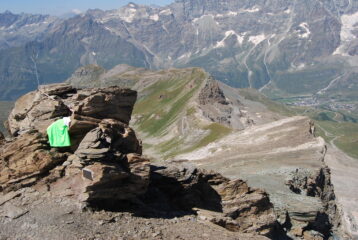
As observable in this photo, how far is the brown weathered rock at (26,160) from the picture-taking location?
113 ft

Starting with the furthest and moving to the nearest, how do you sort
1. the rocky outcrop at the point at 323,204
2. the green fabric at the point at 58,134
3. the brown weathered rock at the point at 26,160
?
1. the rocky outcrop at the point at 323,204
2. the green fabric at the point at 58,134
3. the brown weathered rock at the point at 26,160

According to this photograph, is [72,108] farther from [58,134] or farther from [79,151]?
[79,151]

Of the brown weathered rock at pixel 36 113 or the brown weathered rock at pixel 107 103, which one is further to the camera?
the brown weathered rock at pixel 107 103

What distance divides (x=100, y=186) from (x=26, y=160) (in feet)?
24.4

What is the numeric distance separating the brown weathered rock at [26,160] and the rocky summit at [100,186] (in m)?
0.08

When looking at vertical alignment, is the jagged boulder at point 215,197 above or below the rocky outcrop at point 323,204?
above

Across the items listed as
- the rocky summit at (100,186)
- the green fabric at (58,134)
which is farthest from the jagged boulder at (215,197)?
the green fabric at (58,134)

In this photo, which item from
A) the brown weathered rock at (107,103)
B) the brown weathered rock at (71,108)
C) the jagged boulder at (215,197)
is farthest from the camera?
the jagged boulder at (215,197)

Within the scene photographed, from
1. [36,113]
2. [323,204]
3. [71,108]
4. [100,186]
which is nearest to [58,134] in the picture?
[71,108]

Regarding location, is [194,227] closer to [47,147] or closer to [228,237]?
[228,237]

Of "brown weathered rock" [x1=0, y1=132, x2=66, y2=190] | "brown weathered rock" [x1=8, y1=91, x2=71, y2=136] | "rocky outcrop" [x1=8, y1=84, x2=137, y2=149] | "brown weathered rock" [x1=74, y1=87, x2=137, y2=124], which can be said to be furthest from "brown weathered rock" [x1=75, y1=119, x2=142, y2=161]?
"brown weathered rock" [x1=8, y1=91, x2=71, y2=136]

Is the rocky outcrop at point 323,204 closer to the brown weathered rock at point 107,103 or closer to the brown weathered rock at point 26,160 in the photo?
the brown weathered rock at point 107,103

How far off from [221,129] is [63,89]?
117657mm

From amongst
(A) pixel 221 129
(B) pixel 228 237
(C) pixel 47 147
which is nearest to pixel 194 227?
(B) pixel 228 237
